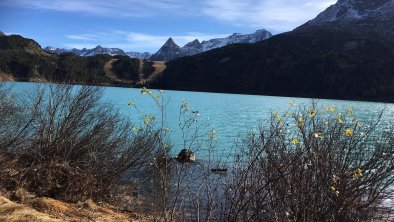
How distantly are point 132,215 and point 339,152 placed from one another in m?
5.99

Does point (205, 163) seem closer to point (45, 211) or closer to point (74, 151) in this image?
point (45, 211)

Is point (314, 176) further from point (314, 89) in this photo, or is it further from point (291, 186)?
point (314, 89)

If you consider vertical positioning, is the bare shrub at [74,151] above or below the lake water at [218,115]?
above

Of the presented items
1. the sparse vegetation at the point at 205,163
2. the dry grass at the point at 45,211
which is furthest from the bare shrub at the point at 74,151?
the dry grass at the point at 45,211

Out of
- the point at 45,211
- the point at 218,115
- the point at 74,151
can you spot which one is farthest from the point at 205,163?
the point at 218,115

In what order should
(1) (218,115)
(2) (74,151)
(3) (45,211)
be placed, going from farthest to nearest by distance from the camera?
(1) (218,115), (2) (74,151), (3) (45,211)

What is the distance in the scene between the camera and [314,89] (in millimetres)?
186625

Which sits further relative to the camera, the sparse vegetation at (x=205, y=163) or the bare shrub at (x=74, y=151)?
the bare shrub at (x=74, y=151)

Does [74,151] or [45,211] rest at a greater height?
[74,151]

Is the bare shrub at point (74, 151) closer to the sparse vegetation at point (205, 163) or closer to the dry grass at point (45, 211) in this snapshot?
the sparse vegetation at point (205, 163)

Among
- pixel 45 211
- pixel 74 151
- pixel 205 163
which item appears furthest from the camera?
pixel 74 151

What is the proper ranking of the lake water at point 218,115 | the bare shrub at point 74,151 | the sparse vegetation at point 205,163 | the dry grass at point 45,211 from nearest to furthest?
the sparse vegetation at point 205,163 < the dry grass at point 45,211 < the bare shrub at point 74,151 < the lake water at point 218,115

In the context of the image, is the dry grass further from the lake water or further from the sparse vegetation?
the lake water

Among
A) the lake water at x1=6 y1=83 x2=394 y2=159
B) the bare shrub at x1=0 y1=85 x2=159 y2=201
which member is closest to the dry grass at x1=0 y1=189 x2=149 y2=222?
the bare shrub at x1=0 y1=85 x2=159 y2=201
